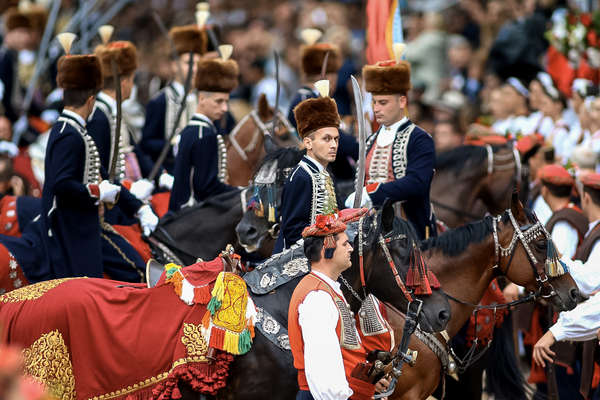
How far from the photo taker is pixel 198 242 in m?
7.46

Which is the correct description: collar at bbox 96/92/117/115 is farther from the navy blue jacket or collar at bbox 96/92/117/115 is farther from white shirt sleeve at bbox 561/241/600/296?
white shirt sleeve at bbox 561/241/600/296

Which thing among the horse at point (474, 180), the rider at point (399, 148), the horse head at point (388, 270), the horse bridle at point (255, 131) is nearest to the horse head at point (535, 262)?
the horse head at point (388, 270)

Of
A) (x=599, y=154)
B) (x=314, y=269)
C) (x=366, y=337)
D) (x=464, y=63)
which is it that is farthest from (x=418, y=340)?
(x=464, y=63)

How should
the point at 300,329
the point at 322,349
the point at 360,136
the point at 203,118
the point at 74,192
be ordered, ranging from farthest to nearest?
the point at 203,118 → the point at 74,192 → the point at 360,136 → the point at 300,329 → the point at 322,349

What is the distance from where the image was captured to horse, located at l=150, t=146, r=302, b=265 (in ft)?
24.3

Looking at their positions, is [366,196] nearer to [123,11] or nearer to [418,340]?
[418,340]

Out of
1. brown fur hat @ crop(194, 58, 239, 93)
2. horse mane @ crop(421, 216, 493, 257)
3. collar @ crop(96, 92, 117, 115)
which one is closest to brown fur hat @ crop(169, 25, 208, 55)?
brown fur hat @ crop(194, 58, 239, 93)

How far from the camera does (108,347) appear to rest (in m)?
5.25

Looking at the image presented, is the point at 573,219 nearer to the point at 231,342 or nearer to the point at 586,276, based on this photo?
the point at 586,276

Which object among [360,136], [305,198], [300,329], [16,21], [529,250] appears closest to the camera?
[300,329]

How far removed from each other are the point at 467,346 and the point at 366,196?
1.35 m

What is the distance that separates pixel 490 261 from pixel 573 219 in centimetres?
138

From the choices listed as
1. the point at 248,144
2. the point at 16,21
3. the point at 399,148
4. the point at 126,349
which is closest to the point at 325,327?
the point at 126,349

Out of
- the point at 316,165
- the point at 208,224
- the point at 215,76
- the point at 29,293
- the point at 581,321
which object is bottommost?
the point at 581,321
